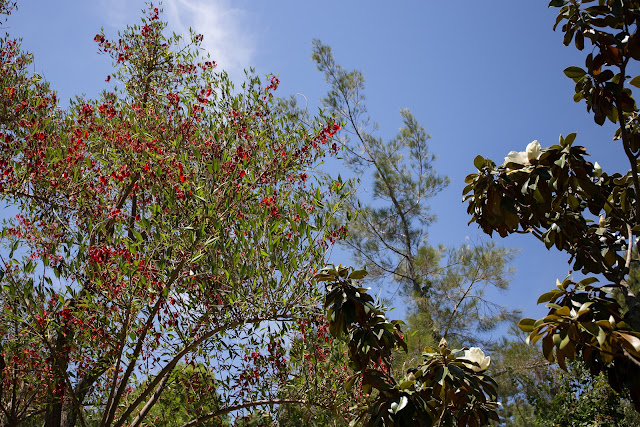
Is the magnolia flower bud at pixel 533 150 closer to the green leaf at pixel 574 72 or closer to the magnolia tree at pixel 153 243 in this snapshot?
the green leaf at pixel 574 72

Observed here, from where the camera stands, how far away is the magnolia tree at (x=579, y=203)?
2.53 meters

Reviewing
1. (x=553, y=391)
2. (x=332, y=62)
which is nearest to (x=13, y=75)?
(x=332, y=62)

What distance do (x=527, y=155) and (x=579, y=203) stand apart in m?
0.46

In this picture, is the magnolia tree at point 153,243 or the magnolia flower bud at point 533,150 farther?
the magnolia tree at point 153,243

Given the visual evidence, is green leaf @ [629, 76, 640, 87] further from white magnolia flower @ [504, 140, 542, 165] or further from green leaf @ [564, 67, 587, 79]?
white magnolia flower @ [504, 140, 542, 165]

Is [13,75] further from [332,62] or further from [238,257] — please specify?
[332,62]

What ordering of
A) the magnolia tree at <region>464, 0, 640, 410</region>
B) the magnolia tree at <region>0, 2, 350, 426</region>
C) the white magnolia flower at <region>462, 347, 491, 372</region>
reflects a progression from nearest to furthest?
the magnolia tree at <region>464, 0, 640, 410</region> → the white magnolia flower at <region>462, 347, 491, 372</region> → the magnolia tree at <region>0, 2, 350, 426</region>

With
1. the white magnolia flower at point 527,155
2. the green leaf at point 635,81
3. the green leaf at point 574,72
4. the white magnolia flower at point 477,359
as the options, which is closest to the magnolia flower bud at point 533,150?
the white magnolia flower at point 527,155

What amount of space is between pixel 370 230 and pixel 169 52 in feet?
27.1

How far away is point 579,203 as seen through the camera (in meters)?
3.21

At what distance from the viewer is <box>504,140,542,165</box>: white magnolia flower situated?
3.18 metres

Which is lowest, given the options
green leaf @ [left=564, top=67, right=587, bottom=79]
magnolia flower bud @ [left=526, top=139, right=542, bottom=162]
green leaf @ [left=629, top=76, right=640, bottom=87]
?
magnolia flower bud @ [left=526, top=139, right=542, bottom=162]

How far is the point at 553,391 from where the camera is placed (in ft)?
42.0

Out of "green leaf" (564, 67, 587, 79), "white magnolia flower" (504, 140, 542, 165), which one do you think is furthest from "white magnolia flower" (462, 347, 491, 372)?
"green leaf" (564, 67, 587, 79)
